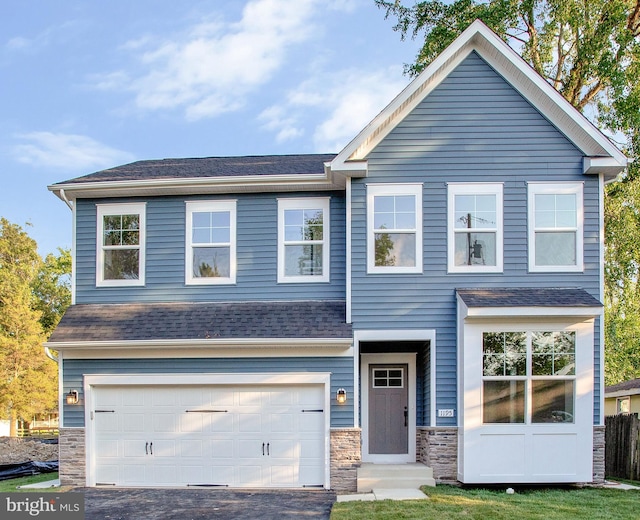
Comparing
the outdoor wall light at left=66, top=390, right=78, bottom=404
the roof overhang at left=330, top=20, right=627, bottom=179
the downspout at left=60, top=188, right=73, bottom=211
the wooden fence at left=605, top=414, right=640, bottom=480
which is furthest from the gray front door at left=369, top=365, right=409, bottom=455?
the downspout at left=60, top=188, right=73, bottom=211

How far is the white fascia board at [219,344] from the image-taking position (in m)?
11.0

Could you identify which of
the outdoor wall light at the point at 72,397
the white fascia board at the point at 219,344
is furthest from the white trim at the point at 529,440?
the outdoor wall light at the point at 72,397

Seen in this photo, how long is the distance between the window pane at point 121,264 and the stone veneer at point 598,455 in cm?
901

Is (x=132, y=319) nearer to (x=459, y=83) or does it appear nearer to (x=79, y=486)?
(x=79, y=486)

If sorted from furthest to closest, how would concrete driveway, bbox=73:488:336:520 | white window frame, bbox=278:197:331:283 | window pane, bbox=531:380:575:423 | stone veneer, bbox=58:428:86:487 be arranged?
white window frame, bbox=278:197:331:283
stone veneer, bbox=58:428:86:487
window pane, bbox=531:380:575:423
concrete driveway, bbox=73:488:336:520

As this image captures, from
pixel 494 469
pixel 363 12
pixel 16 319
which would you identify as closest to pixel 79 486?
pixel 494 469

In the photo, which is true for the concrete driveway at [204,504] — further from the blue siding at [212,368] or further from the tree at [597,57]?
the tree at [597,57]

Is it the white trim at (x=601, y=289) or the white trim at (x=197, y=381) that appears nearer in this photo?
the white trim at (x=601, y=289)

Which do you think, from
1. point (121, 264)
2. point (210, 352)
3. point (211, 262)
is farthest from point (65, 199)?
point (210, 352)

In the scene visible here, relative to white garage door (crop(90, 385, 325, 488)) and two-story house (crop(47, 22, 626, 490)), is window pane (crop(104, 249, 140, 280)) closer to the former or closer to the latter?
two-story house (crop(47, 22, 626, 490))

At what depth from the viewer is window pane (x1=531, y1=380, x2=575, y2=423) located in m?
10.6

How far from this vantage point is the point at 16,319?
2870cm

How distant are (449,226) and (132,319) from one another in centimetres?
621

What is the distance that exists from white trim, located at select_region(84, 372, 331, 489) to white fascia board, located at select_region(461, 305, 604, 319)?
293cm
